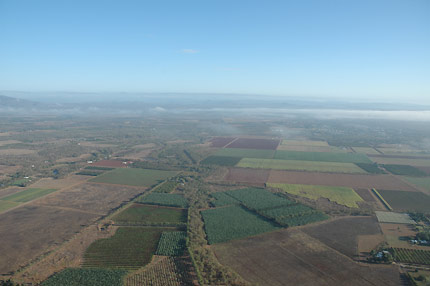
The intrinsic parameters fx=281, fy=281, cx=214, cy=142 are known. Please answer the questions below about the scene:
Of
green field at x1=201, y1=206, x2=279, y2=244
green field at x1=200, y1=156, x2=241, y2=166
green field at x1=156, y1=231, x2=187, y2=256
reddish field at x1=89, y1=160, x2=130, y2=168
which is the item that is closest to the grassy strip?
green field at x1=201, y1=206, x2=279, y2=244

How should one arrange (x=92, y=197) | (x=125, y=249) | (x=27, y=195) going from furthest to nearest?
(x=27, y=195) → (x=92, y=197) → (x=125, y=249)

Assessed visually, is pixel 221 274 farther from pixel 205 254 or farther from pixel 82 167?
pixel 82 167

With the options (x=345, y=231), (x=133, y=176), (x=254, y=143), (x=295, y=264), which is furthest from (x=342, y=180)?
(x=133, y=176)

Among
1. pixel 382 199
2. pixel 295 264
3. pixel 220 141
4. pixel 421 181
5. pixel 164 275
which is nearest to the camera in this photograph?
pixel 164 275

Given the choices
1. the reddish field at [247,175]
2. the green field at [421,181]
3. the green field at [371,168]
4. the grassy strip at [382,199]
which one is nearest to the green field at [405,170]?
the green field at [371,168]

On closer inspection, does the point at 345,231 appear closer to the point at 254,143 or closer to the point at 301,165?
the point at 301,165

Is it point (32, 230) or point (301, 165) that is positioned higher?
point (301, 165)

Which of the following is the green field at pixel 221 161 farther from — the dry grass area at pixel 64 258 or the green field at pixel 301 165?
the dry grass area at pixel 64 258
